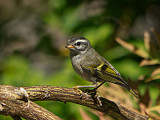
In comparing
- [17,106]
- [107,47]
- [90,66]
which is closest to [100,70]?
[90,66]

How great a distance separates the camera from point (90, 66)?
7.03 feet

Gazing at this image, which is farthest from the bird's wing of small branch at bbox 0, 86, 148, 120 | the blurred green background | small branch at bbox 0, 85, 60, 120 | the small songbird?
small branch at bbox 0, 85, 60, 120

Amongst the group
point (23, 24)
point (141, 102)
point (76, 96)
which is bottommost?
point (141, 102)

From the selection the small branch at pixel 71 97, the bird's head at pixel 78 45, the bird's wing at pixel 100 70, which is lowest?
the small branch at pixel 71 97

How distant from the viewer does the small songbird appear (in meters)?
2.06

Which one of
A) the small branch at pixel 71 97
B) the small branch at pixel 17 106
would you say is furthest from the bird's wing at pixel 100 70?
the small branch at pixel 17 106

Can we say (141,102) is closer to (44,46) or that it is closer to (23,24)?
(44,46)

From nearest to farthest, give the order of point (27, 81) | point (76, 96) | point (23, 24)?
point (76, 96) < point (27, 81) < point (23, 24)

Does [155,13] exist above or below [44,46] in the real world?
below

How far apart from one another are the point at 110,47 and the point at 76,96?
1553 mm

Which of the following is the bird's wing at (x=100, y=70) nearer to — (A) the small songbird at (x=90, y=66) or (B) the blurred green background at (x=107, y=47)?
(A) the small songbird at (x=90, y=66)

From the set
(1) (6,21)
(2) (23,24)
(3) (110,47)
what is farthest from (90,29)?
(2) (23,24)

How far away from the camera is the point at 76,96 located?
154cm

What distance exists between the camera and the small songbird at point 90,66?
6.76 feet
